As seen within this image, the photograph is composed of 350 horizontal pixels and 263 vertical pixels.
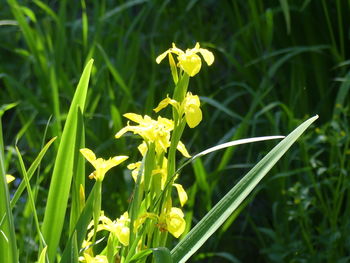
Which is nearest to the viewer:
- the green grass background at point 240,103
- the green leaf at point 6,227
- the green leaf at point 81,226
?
the green leaf at point 6,227

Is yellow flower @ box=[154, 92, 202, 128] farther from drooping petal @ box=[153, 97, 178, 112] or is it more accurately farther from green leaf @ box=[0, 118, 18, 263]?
green leaf @ box=[0, 118, 18, 263]

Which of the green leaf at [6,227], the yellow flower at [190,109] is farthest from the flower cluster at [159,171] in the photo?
the green leaf at [6,227]

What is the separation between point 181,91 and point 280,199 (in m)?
1.24

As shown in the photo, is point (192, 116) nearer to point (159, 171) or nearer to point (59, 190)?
point (159, 171)

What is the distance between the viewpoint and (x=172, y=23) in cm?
286

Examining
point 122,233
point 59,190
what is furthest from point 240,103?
point 122,233

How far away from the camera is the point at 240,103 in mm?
2775

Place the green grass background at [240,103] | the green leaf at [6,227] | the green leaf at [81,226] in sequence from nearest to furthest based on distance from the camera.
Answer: the green leaf at [6,227] → the green leaf at [81,226] → the green grass background at [240,103]

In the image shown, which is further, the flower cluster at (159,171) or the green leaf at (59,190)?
the green leaf at (59,190)

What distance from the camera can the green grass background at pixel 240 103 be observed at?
2098 millimetres

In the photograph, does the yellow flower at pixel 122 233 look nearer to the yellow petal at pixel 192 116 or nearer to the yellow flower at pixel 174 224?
the yellow flower at pixel 174 224

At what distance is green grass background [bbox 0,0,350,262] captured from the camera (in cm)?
210

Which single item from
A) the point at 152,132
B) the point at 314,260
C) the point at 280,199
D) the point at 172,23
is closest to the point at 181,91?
the point at 152,132

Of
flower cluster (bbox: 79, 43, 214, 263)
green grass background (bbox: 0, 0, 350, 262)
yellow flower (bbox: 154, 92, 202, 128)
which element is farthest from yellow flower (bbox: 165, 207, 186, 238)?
green grass background (bbox: 0, 0, 350, 262)
